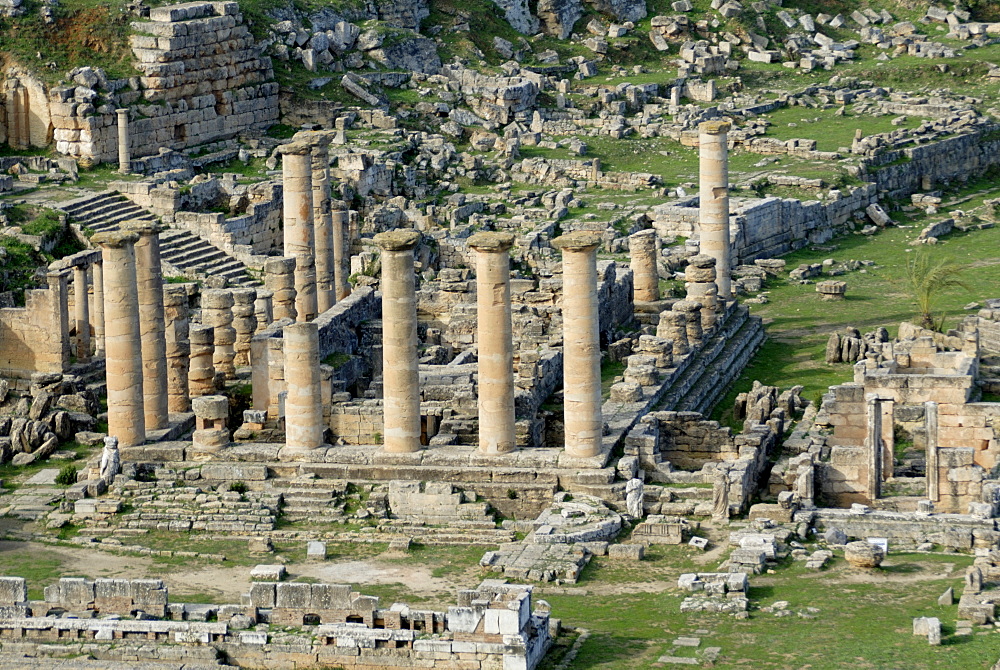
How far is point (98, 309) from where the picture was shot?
2307 inches

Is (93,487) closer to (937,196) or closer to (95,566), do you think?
(95,566)

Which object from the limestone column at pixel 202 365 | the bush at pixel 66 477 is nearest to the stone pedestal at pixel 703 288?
the limestone column at pixel 202 365

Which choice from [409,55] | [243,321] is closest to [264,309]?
[243,321]

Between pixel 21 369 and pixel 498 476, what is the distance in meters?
14.4

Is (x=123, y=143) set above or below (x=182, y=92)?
below

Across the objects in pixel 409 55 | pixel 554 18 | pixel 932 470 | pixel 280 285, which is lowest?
pixel 932 470

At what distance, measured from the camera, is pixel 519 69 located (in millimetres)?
89562

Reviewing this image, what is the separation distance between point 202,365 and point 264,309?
423cm

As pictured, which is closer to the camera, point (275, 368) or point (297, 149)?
point (275, 368)

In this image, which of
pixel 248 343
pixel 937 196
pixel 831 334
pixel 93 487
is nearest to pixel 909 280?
pixel 831 334

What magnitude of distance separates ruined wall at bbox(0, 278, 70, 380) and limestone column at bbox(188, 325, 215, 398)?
17.2ft

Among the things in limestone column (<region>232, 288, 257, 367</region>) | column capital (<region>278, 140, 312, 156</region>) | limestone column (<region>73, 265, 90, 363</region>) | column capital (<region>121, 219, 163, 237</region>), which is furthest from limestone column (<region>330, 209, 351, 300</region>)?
column capital (<region>121, 219, 163, 237</region>)

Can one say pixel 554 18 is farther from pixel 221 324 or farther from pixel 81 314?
pixel 221 324

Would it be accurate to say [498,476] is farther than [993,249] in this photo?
No
